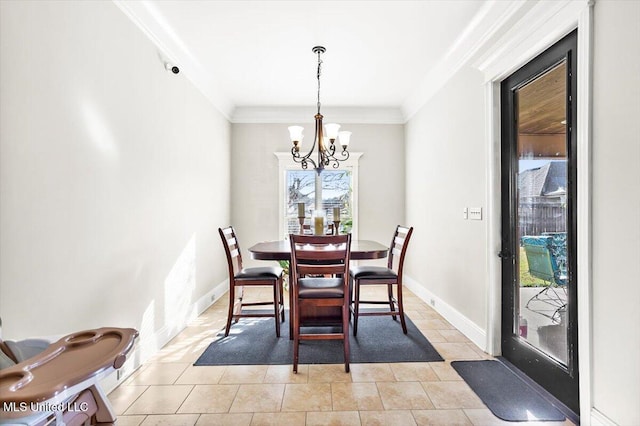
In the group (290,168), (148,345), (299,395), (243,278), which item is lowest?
(299,395)

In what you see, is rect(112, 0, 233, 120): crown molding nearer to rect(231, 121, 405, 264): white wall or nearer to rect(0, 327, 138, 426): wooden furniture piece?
rect(231, 121, 405, 264): white wall

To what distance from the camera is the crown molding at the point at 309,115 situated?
5160 millimetres

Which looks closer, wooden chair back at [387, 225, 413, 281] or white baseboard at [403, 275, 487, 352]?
white baseboard at [403, 275, 487, 352]

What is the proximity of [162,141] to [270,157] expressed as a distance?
2449 mm

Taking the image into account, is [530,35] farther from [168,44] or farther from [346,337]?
[168,44]

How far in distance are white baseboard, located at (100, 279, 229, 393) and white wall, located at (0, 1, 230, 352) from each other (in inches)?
1.5

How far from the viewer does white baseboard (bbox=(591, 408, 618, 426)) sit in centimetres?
158

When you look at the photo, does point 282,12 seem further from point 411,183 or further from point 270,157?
point 411,183

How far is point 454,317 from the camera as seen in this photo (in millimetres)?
3318

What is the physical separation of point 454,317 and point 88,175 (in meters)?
3.25

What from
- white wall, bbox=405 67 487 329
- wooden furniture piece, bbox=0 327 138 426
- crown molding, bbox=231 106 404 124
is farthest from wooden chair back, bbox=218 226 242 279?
crown molding, bbox=231 106 404 124

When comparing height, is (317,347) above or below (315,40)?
below

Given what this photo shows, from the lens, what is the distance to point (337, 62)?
11.6 feet

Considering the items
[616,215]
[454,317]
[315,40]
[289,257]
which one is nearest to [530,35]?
[616,215]
